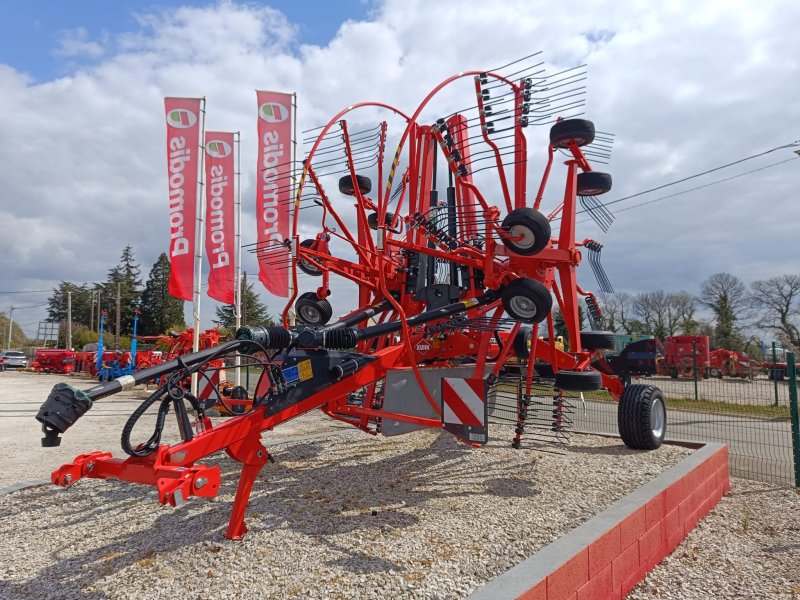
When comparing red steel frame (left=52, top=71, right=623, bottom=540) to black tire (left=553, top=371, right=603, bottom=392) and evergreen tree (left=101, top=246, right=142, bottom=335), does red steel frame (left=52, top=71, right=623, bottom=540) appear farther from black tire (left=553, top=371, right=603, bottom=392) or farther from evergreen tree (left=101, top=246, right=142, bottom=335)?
evergreen tree (left=101, top=246, right=142, bottom=335)

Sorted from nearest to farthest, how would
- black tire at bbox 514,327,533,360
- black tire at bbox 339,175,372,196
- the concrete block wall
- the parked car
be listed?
1. the concrete block wall
2. black tire at bbox 339,175,372,196
3. black tire at bbox 514,327,533,360
4. the parked car

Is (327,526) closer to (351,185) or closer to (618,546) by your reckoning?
(618,546)

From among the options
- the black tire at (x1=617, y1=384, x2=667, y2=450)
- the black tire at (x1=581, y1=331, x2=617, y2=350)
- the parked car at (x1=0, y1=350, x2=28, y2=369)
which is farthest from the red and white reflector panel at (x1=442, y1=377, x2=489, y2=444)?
the parked car at (x1=0, y1=350, x2=28, y2=369)

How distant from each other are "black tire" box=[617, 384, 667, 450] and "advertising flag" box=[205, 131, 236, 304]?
388 inches

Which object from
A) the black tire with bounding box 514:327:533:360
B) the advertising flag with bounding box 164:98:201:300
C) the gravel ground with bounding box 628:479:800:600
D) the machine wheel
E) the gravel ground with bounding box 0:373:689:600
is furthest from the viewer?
the advertising flag with bounding box 164:98:201:300

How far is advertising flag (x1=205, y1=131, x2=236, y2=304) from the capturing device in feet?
45.0

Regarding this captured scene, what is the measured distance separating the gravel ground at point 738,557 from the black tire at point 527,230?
2781mm

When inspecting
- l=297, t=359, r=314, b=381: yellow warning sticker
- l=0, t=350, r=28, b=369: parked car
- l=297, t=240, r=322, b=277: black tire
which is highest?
l=297, t=240, r=322, b=277: black tire

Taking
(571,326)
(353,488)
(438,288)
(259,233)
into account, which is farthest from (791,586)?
(259,233)

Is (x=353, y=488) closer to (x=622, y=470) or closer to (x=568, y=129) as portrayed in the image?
(x=622, y=470)

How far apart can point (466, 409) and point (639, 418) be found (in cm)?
308

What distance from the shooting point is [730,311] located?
1948 inches

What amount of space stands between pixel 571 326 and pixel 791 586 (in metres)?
3.04

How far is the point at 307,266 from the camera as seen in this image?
23.2 feet
